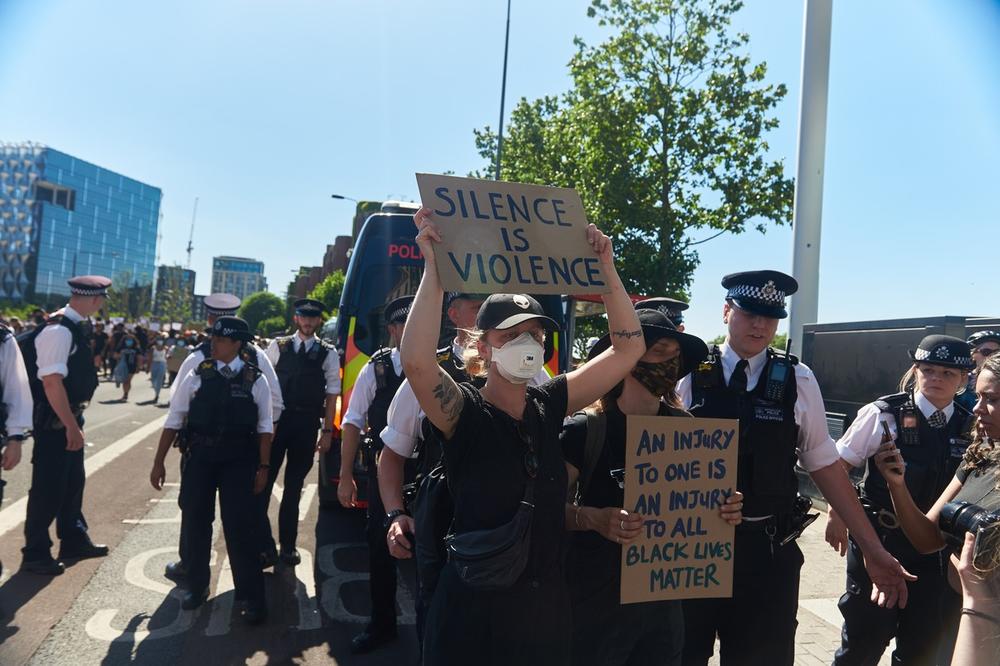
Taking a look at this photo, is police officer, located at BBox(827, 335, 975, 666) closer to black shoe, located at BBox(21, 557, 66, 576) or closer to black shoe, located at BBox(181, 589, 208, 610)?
black shoe, located at BBox(181, 589, 208, 610)

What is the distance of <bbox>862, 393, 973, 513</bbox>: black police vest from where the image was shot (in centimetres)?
335

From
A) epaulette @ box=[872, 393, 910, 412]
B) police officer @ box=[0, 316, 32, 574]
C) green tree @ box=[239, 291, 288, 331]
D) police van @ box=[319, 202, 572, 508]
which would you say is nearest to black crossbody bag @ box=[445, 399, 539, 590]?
epaulette @ box=[872, 393, 910, 412]

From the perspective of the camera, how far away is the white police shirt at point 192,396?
4.66 meters

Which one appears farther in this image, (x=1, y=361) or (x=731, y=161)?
(x=731, y=161)

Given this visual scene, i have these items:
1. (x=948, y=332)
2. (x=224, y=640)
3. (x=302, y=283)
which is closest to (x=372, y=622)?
(x=224, y=640)

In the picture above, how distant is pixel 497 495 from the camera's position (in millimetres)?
2184

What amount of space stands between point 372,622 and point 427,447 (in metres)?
1.88

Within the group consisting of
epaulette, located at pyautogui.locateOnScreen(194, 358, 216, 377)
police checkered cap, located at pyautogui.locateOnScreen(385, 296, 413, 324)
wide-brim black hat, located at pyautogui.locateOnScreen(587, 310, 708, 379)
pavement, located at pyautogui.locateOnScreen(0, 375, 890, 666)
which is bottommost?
pavement, located at pyautogui.locateOnScreen(0, 375, 890, 666)

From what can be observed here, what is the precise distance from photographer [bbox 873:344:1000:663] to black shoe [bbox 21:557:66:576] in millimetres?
5222

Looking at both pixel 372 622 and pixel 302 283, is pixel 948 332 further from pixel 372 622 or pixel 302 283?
pixel 302 283

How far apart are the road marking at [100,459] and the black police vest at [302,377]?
3.26ft

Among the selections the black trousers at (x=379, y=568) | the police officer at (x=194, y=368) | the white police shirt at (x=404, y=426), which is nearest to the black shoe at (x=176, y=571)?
the police officer at (x=194, y=368)

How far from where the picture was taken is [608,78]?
61.0 ft

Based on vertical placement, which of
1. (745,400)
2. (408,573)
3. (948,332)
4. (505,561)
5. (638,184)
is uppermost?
(638,184)
